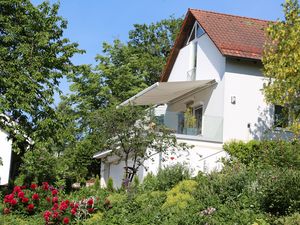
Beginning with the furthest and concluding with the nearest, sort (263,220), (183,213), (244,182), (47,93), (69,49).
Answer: (69,49) < (47,93) < (244,182) < (183,213) < (263,220)

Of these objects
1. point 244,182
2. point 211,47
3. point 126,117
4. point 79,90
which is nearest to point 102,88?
point 79,90

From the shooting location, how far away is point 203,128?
25469mm

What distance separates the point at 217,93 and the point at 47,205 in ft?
44.8

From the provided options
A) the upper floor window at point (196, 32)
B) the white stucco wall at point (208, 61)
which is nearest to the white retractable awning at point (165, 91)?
the white stucco wall at point (208, 61)

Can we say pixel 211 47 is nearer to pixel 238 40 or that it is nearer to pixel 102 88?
pixel 238 40

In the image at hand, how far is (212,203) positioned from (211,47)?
16454mm

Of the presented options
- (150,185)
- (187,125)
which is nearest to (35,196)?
(150,185)

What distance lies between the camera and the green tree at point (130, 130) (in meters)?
21.0

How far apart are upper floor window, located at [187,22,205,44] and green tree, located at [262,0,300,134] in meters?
7.92

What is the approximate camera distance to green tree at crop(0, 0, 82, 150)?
688 inches

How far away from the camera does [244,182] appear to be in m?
13.3

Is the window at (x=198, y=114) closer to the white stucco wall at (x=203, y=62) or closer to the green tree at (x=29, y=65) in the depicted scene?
the white stucco wall at (x=203, y=62)

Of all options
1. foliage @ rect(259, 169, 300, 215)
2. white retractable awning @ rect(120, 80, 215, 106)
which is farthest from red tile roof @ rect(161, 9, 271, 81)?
foliage @ rect(259, 169, 300, 215)

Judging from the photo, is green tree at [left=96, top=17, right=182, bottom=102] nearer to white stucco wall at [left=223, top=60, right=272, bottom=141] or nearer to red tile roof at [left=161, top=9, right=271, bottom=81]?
red tile roof at [left=161, top=9, right=271, bottom=81]
